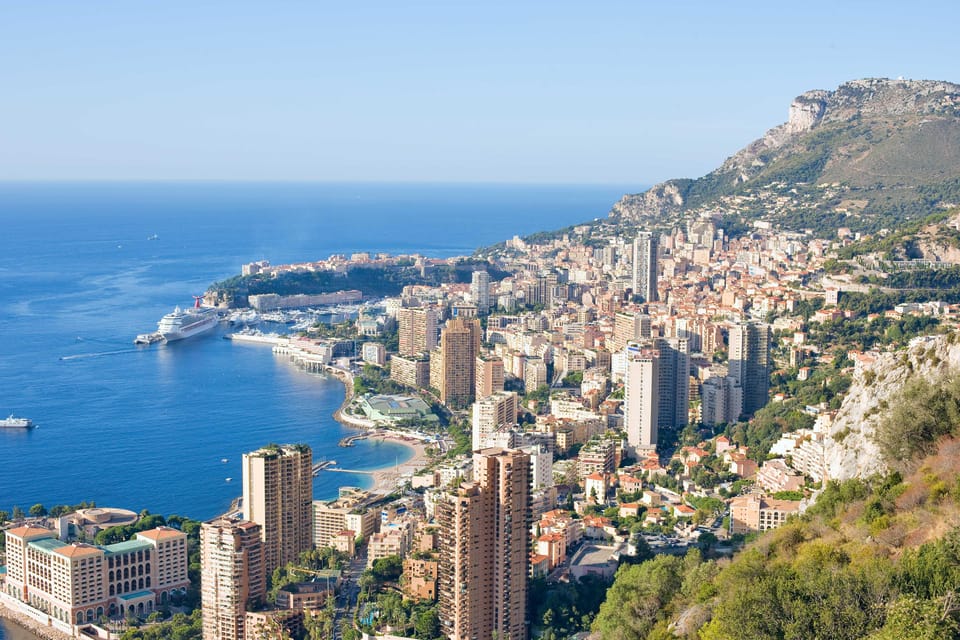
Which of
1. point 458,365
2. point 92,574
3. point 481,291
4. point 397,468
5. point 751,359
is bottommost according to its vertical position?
point 397,468

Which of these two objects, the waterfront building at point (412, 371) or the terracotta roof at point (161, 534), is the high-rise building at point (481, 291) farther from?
the terracotta roof at point (161, 534)

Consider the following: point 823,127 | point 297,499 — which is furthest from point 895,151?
point 297,499

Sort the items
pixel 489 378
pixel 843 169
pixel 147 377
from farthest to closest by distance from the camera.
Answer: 1. pixel 843 169
2. pixel 147 377
3. pixel 489 378

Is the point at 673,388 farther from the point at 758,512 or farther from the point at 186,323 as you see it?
the point at 186,323

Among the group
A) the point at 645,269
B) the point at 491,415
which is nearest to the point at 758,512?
the point at 491,415

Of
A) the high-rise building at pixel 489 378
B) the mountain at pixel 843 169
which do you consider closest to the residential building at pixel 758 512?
the high-rise building at pixel 489 378

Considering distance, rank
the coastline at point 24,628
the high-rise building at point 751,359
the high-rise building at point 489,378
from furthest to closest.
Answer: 1. the high-rise building at point 489,378
2. the high-rise building at point 751,359
3. the coastline at point 24,628

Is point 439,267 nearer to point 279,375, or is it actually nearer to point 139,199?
point 279,375
